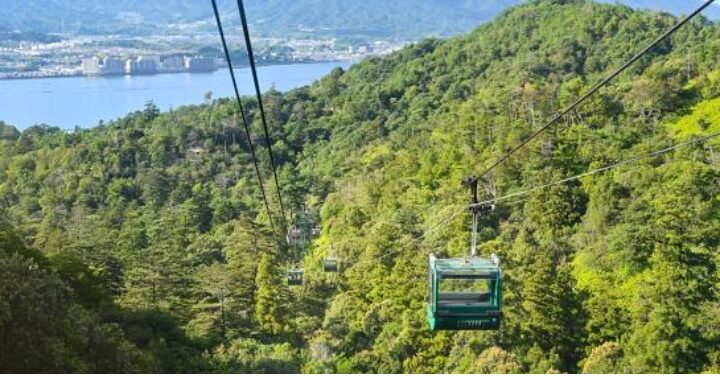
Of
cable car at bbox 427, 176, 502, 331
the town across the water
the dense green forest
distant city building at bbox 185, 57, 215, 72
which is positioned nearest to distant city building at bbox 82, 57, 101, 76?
the town across the water

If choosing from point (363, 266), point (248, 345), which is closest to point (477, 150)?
point (363, 266)

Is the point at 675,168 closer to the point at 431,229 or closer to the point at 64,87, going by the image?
the point at 431,229

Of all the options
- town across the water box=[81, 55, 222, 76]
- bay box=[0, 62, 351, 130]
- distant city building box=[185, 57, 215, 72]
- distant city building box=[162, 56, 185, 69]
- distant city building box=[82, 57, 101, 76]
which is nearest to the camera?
bay box=[0, 62, 351, 130]

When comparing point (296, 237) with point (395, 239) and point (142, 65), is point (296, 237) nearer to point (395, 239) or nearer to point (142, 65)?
point (395, 239)

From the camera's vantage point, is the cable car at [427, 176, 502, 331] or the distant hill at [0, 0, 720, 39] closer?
the cable car at [427, 176, 502, 331]

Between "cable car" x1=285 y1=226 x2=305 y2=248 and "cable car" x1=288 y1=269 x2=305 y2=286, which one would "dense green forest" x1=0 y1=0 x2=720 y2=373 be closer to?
"cable car" x1=285 y1=226 x2=305 y2=248

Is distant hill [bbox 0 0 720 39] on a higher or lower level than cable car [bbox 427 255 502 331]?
higher
